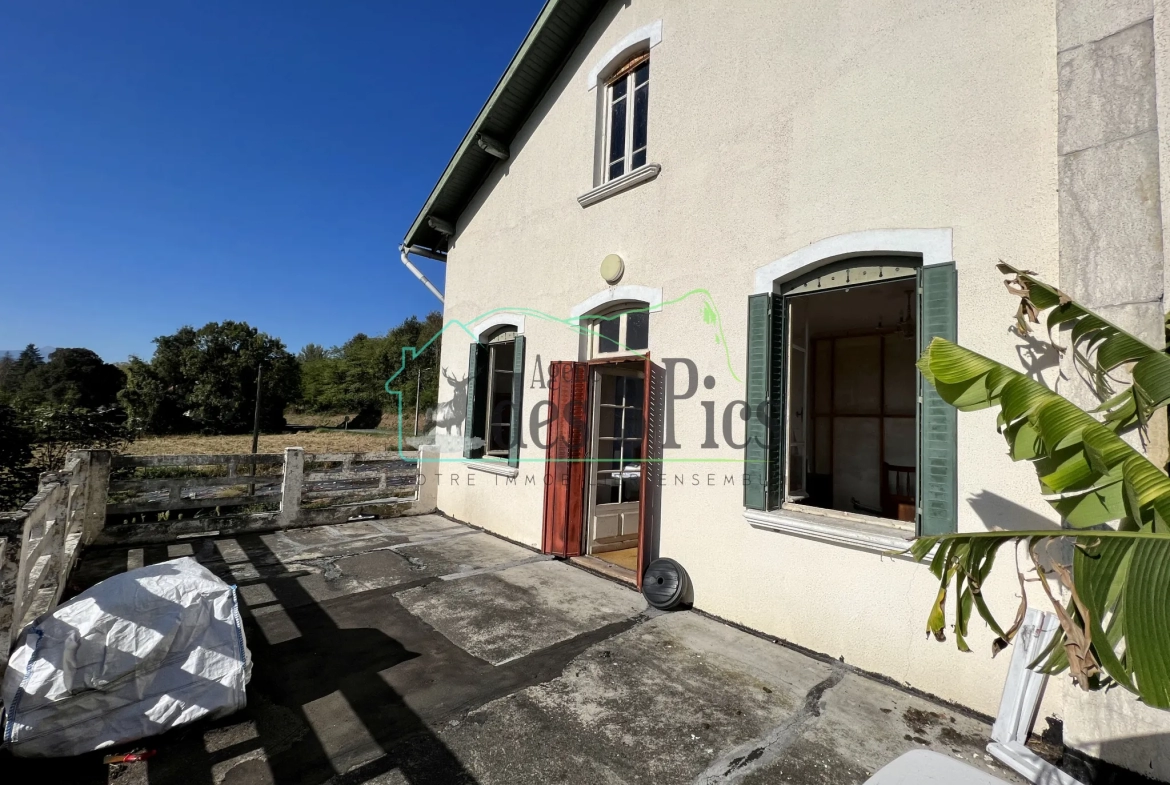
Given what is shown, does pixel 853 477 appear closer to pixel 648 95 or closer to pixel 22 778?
pixel 648 95

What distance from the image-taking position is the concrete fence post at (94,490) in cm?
534

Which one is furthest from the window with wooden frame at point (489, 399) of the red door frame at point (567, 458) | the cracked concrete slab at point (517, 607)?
the cracked concrete slab at point (517, 607)

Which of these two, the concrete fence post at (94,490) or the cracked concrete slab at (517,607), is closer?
the cracked concrete slab at (517,607)

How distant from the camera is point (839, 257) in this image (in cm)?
363

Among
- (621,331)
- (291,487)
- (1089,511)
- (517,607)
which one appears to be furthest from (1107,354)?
(291,487)

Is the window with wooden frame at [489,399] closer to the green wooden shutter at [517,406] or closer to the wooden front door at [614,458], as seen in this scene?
the green wooden shutter at [517,406]

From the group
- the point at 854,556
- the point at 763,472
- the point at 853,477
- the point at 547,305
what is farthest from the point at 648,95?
the point at 853,477

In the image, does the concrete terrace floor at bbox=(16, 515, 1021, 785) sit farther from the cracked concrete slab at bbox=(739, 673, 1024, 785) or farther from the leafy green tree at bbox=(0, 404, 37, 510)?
the leafy green tree at bbox=(0, 404, 37, 510)

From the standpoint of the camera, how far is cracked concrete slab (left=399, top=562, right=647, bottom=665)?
3703 mm

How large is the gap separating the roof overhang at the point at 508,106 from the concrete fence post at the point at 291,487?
391cm

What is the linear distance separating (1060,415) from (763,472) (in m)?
2.16

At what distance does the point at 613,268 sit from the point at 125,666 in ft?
15.1

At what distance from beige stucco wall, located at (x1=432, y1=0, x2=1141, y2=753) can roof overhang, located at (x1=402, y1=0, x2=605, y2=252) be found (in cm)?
35

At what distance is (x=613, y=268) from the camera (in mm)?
5316
